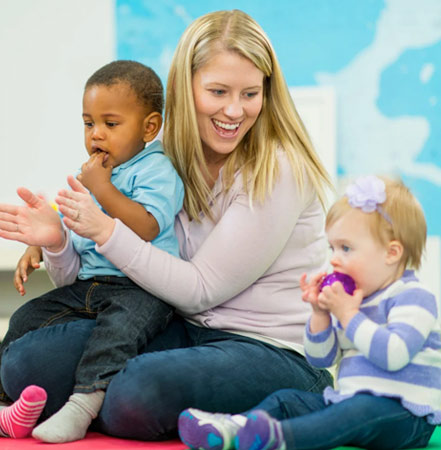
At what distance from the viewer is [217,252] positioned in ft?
5.32

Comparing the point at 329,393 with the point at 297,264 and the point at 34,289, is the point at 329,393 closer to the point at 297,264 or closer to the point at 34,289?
the point at 297,264

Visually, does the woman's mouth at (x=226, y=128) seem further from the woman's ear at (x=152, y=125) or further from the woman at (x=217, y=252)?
the woman's ear at (x=152, y=125)

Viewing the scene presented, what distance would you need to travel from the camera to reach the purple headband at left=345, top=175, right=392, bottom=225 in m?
1.31

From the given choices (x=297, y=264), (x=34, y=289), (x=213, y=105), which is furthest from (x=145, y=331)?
(x=34, y=289)

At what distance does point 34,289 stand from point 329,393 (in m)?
2.64

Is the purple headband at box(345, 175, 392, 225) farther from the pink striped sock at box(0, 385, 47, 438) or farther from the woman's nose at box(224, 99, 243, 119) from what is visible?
the pink striped sock at box(0, 385, 47, 438)

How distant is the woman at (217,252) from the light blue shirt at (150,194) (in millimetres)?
49

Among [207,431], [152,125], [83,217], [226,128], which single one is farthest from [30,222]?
[207,431]

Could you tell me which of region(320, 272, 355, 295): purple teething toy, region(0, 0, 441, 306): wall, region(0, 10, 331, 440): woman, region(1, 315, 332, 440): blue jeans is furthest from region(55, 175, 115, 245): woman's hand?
region(0, 0, 441, 306): wall

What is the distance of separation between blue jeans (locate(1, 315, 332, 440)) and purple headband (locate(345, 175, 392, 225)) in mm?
413

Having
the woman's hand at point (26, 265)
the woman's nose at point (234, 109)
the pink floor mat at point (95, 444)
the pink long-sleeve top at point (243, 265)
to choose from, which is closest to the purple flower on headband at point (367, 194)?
the pink long-sleeve top at point (243, 265)

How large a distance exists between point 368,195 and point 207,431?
497mm

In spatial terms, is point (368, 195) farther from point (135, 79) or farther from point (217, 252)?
point (135, 79)

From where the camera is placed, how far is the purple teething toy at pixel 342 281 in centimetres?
130
